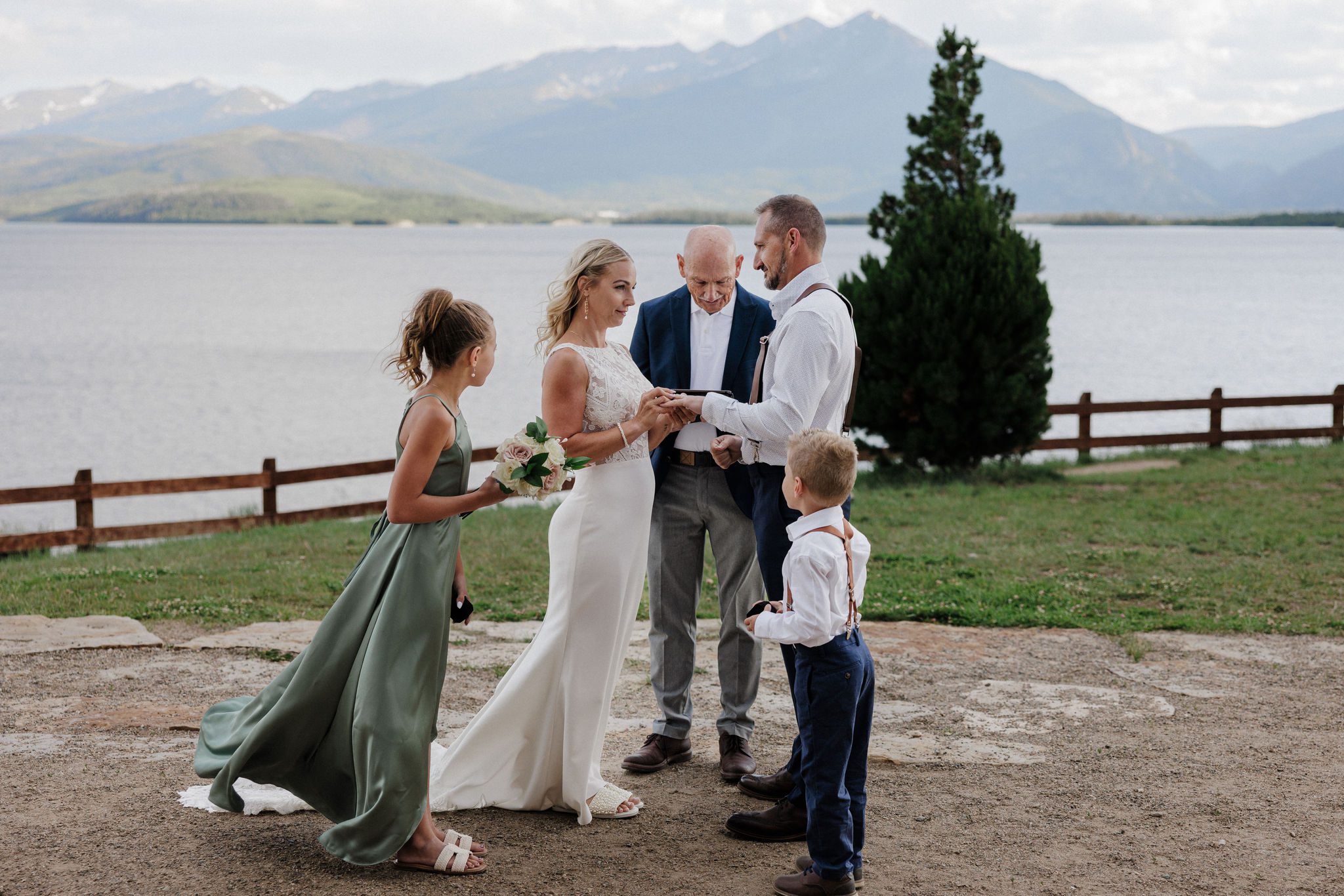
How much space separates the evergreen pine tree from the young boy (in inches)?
399

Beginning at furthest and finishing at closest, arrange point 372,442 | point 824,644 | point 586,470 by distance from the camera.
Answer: point 372,442
point 586,470
point 824,644

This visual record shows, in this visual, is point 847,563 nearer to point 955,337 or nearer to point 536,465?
point 536,465

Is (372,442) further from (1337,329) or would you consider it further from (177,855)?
(1337,329)

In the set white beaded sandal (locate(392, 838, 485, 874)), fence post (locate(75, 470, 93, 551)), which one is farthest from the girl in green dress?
fence post (locate(75, 470, 93, 551))

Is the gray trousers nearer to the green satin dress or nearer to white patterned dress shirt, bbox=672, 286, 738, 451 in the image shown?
white patterned dress shirt, bbox=672, 286, 738, 451

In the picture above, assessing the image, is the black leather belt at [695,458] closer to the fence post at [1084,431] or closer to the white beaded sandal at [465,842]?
the white beaded sandal at [465,842]

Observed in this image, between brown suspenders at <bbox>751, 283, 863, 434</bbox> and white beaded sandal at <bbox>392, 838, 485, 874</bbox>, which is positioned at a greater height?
brown suspenders at <bbox>751, 283, 863, 434</bbox>

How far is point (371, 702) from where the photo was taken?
13.1 ft

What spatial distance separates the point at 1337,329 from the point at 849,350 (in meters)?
65.6

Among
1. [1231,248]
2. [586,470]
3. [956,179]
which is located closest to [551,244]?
[1231,248]

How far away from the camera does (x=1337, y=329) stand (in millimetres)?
60312

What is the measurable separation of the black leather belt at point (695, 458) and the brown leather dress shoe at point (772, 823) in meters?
1.46

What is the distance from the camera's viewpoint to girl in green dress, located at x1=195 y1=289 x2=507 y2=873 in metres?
3.98

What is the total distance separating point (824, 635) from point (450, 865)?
5.04 ft
